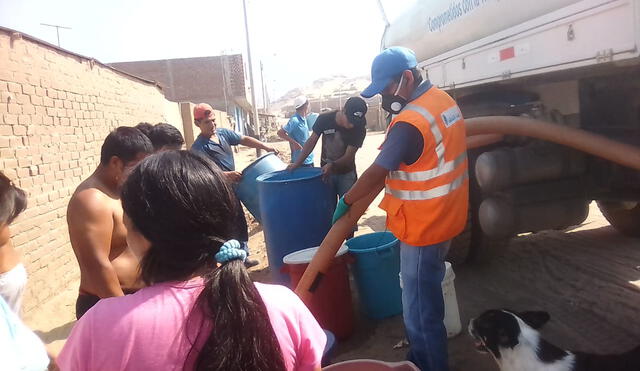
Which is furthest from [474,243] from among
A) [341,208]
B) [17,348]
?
[17,348]

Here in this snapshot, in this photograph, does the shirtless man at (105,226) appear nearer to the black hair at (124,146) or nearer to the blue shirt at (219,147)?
the black hair at (124,146)

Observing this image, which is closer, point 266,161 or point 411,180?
point 411,180

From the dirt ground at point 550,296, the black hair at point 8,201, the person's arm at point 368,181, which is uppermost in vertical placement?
the black hair at point 8,201

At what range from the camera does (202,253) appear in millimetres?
1122

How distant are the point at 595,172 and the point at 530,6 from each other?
1.32 metres

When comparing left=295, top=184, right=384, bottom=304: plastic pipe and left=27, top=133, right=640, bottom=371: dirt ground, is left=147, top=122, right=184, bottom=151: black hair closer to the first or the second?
left=295, top=184, right=384, bottom=304: plastic pipe

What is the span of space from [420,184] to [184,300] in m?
1.68

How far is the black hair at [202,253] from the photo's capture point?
1035 mm

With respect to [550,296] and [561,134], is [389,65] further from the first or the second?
[550,296]

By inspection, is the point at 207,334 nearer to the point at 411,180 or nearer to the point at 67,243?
the point at 411,180

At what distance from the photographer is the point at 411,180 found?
254 cm

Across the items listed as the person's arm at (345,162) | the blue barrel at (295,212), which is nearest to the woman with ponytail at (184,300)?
the blue barrel at (295,212)

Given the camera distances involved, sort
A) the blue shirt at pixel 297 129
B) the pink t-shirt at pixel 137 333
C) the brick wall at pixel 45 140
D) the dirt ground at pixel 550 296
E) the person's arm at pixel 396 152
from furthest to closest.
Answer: the blue shirt at pixel 297 129, the brick wall at pixel 45 140, the dirt ground at pixel 550 296, the person's arm at pixel 396 152, the pink t-shirt at pixel 137 333

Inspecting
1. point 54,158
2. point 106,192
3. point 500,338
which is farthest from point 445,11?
point 54,158
